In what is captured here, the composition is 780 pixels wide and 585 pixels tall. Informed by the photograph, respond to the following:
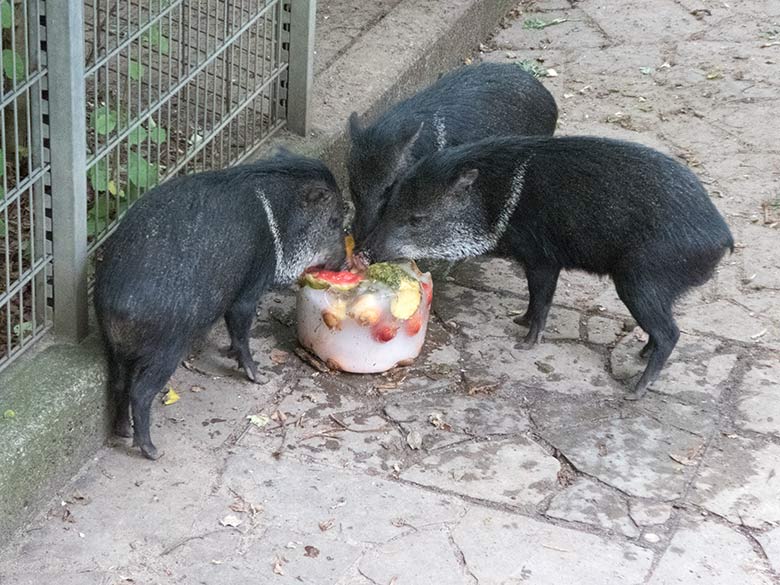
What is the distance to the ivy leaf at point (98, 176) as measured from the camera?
4156 millimetres

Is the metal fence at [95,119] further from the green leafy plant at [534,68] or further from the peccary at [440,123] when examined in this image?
the green leafy plant at [534,68]

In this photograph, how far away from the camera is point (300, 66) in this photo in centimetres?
552

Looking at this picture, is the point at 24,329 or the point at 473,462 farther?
the point at 473,462

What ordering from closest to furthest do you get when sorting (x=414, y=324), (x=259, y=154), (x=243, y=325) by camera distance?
(x=243, y=325) < (x=414, y=324) < (x=259, y=154)

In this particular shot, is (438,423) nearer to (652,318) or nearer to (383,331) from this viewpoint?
(383,331)

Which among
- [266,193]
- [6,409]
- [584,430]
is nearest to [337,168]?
[266,193]

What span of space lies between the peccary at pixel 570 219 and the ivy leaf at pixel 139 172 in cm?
87

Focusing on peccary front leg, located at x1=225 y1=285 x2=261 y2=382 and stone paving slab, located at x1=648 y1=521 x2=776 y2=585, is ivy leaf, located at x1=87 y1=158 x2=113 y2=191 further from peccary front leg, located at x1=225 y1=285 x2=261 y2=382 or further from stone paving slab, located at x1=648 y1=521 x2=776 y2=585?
stone paving slab, located at x1=648 y1=521 x2=776 y2=585

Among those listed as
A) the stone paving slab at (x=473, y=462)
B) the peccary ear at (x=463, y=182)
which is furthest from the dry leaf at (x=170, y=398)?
the peccary ear at (x=463, y=182)

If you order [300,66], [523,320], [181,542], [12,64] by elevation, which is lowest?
[523,320]

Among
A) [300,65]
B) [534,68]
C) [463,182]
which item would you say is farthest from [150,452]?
[534,68]

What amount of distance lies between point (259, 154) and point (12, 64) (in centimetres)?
179

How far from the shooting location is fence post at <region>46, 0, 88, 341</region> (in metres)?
3.70

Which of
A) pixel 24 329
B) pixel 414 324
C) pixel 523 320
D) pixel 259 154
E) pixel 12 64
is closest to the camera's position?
pixel 12 64
